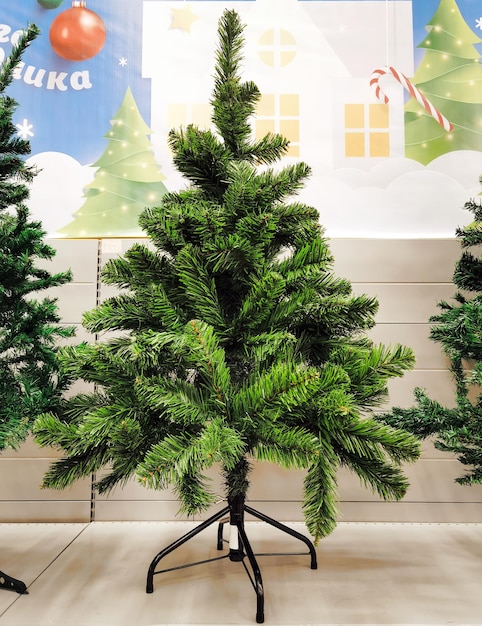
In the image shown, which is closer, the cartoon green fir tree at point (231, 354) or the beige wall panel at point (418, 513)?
the cartoon green fir tree at point (231, 354)

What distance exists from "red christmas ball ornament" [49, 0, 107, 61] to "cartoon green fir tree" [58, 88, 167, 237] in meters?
0.27

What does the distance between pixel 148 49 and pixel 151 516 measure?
1568 millimetres

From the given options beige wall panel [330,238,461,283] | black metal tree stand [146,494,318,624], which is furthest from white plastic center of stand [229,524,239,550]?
beige wall panel [330,238,461,283]

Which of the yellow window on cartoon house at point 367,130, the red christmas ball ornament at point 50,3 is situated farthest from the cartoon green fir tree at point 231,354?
the red christmas ball ornament at point 50,3

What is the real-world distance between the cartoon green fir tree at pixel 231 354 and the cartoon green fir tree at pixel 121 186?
2.23 feet

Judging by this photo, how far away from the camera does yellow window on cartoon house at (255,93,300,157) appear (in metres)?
1.58

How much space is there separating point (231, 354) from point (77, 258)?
3.00 ft

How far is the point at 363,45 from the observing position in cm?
159

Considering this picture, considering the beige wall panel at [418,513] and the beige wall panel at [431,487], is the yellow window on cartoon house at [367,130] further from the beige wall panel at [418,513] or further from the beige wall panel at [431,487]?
the beige wall panel at [418,513]

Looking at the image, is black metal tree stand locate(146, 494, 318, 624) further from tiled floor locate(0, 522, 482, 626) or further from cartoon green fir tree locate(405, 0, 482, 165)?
cartoon green fir tree locate(405, 0, 482, 165)

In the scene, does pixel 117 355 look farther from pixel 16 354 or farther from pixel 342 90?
pixel 342 90

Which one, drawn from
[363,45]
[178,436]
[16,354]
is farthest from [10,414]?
[363,45]

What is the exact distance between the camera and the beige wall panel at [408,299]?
154cm

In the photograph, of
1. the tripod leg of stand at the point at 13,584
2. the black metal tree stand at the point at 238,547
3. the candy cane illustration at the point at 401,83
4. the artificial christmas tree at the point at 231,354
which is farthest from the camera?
the candy cane illustration at the point at 401,83
